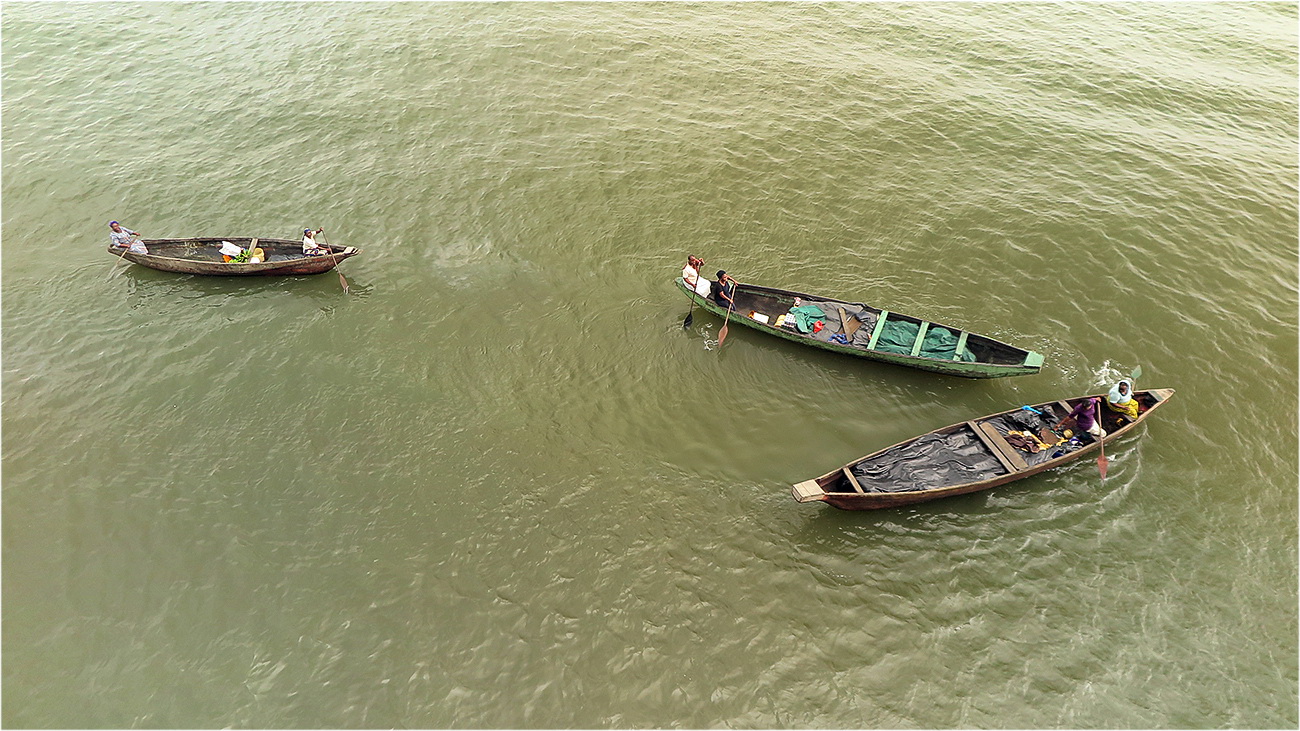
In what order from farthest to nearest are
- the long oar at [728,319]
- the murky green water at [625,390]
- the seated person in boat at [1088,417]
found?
the long oar at [728,319], the seated person in boat at [1088,417], the murky green water at [625,390]

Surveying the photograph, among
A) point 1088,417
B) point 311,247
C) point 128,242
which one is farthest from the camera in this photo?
point 128,242

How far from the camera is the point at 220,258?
24719 mm

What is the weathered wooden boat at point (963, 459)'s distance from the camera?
670 inches

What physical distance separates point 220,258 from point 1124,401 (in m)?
32.1

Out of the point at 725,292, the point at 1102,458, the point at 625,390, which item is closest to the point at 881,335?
the point at 725,292

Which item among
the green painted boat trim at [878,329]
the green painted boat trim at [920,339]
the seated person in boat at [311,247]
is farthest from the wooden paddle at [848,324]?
the seated person in boat at [311,247]

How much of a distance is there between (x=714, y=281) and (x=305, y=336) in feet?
49.4

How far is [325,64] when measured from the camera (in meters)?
35.6

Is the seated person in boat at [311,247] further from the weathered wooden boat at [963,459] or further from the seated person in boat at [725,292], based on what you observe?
the weathered wooden boat at [963,459]

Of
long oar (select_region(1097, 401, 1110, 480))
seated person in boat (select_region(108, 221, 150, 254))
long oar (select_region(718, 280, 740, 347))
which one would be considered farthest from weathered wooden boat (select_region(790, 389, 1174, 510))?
seated person in boat (select_region(108, 221, 150, 254))

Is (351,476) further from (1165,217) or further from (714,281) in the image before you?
(1165,217)

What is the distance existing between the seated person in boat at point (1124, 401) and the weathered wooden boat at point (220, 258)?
26.0m

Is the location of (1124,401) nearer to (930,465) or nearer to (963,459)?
(963,459)

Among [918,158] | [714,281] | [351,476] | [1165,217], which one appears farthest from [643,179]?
[1165,217]
